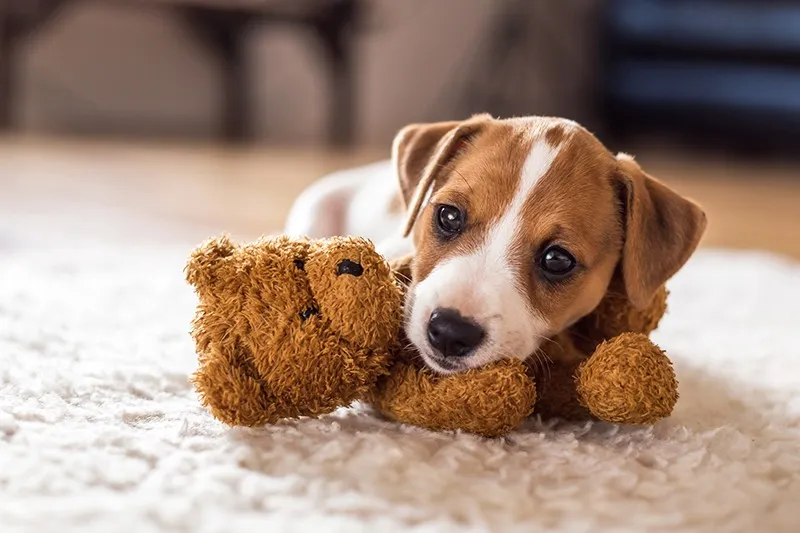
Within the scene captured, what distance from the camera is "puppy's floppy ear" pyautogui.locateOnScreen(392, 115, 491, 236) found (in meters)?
2.20

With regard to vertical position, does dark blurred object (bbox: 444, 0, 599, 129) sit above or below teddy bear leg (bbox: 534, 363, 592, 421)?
above

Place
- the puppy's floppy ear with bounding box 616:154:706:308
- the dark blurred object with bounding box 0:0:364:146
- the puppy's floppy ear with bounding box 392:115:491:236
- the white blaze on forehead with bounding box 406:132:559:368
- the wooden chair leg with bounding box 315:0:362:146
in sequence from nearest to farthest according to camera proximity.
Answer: the white blaze on forehead with bounding box 406:132:559:368 → the puppy's floppy ear with bounding box 616:154:706:308 → the puppy's floppy ear with bounding box 392:115:491:236 → the dark blurred object with bounding box 0:0:364:146 → the wooden chair leg with bounding box 315:0:362:146

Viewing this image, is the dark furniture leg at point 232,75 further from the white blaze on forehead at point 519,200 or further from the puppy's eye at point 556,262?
the puppy's eye at point 556,262

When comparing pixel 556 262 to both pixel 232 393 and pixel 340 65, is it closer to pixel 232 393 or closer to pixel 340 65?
pixel 232 393

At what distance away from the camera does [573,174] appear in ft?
6.67

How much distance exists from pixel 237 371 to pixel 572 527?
642mm

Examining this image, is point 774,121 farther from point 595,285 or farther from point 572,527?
point 572,527

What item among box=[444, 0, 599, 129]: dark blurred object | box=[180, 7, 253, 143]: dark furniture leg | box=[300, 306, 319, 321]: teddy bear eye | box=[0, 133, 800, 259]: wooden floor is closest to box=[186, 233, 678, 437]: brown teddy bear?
box=[300, 306, 319, 321]: teddy bear eye

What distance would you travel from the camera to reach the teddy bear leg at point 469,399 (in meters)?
1.73

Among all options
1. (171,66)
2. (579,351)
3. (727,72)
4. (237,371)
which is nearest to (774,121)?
(727,72)

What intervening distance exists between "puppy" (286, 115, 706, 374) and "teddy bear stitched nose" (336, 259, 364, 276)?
165 millimetres

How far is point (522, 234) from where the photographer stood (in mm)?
1922

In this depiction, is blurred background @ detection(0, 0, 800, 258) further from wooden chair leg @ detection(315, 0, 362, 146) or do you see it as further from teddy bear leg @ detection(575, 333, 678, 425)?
teddy bear leg @ detection(575, 333, 678, 425)

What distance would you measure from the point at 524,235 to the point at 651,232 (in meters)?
0.36
